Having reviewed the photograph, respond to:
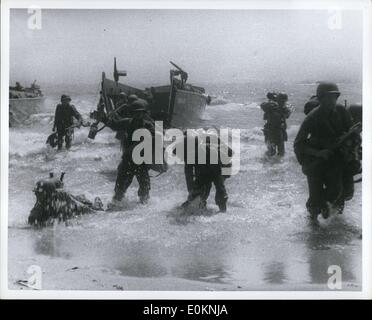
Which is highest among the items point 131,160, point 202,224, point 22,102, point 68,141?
point 22,102

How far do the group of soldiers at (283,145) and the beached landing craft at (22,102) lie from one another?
5.5 inches

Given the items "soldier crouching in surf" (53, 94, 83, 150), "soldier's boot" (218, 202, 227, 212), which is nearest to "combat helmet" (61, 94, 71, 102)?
"soldier crouching in surf" (53, 94, 83, 150)

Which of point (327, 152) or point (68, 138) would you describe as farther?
point (68, 138)

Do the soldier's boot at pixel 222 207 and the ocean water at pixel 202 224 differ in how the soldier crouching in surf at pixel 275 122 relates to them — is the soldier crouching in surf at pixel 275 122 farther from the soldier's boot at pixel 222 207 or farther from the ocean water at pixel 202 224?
the soldier's boot at pixel 222 207

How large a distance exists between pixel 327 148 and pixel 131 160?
1074 mm

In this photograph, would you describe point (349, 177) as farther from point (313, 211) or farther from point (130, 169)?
point (130, 169)

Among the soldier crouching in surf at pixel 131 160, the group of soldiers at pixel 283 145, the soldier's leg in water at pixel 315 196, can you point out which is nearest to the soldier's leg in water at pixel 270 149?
the group of soldiers at pixel 283 145

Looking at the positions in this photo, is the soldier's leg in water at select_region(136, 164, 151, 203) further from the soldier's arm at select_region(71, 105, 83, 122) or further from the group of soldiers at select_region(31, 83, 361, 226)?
the soldier's arm at select_region(71, 105, 83, 122)

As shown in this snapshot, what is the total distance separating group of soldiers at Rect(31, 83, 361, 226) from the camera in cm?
314

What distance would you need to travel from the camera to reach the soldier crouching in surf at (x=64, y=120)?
10.6 ft

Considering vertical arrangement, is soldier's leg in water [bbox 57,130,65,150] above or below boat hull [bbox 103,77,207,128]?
below

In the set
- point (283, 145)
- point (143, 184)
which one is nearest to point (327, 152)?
point (283, 145)

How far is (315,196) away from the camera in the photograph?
10.4ft

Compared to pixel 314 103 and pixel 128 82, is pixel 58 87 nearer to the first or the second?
pixel 128 82
